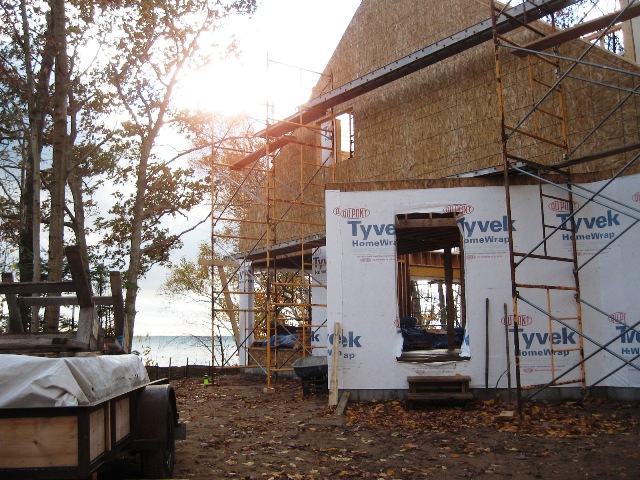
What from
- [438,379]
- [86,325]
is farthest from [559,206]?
[86,325]

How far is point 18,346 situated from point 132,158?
785 inches

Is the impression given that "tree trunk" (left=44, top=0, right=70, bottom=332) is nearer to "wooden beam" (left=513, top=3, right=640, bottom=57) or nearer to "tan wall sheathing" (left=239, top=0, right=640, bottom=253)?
"tan wall sheathing" (left=239, top=0, right=640, bottom=253)

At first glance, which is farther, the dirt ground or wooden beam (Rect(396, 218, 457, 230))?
wooden beam (Rect(396, 218, 457, 230))

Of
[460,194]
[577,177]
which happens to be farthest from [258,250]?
[577,177]

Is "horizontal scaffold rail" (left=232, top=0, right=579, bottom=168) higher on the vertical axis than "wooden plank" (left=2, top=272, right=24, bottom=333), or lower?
higher

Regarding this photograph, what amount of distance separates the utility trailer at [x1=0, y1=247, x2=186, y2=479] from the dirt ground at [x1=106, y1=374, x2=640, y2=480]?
123cm

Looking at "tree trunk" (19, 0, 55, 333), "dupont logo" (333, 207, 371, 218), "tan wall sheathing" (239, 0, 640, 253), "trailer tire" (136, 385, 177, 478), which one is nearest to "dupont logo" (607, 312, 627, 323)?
"tan wall sheathing" (239, 0, 640, 253)

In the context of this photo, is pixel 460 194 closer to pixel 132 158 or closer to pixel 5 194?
pixel 132 158

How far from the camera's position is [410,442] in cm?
834

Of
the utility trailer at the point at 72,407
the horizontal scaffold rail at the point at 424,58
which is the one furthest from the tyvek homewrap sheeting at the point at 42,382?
the horizontal scaffold rail at the point at 424,58

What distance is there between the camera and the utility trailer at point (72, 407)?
3736 mm

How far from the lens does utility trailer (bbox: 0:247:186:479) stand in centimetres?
374

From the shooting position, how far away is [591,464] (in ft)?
22.4

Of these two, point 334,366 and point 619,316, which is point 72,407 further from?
point 619,316
